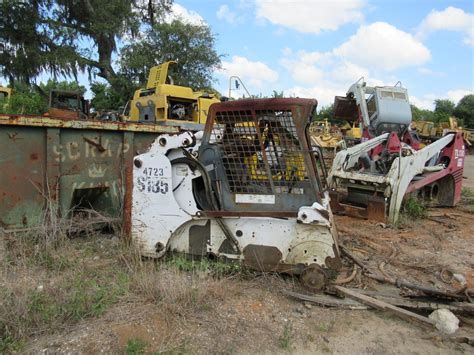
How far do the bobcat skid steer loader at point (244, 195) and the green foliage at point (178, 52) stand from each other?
17.0 meters

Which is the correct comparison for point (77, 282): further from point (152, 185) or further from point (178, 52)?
point (178, 52)

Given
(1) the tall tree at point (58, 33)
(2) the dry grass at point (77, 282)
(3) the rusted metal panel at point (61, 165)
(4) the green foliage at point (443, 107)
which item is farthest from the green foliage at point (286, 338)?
(4) the green foliage at point (443, 107)

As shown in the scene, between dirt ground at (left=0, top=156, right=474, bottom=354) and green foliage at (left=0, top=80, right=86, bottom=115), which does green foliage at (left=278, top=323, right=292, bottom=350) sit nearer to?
dirt ground at (left=0, top=156, right=474, bottom=354)

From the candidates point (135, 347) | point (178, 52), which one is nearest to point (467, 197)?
point (135, 347)

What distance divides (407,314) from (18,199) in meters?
3.47

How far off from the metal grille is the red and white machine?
9.37 feet

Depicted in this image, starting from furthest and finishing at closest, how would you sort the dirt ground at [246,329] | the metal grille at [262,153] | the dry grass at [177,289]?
the metal grille at [262,153]
the dry grass at [177,289]
the dirt ground at [246,329]

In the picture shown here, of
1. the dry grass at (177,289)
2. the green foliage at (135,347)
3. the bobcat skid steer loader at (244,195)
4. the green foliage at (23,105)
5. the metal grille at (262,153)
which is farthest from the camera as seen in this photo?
the green foliage at (23,105)

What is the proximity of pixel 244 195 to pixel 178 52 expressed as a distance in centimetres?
1838

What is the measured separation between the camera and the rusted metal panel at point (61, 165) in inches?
148

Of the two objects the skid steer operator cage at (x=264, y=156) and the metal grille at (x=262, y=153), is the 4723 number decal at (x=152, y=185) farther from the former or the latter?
the metal grille at (x=262, y=153)

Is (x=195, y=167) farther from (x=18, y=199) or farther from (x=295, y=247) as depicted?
(x=18, y=199)

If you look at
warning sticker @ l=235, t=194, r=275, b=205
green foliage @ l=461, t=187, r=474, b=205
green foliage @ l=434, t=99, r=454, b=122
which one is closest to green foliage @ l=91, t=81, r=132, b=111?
green foliage @ l=461, t=187, r=474, b=205

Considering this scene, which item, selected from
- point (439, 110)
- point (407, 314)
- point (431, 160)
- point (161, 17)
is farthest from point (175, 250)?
point (439, 110)
